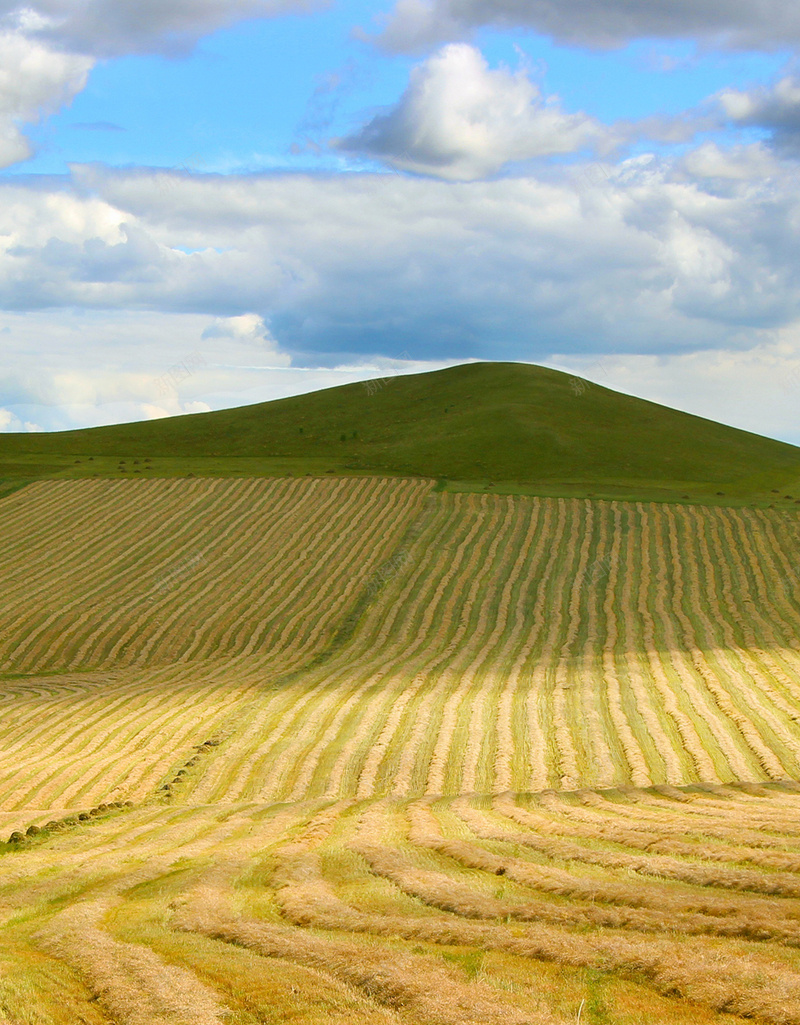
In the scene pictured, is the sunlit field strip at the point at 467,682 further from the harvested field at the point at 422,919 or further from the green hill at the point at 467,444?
the green hill at the point at 467,444

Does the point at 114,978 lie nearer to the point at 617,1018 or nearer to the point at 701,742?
the point at 617,1018

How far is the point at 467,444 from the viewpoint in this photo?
192 ft

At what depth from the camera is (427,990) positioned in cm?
701

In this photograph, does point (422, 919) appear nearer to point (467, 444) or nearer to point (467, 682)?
point (467, 682)

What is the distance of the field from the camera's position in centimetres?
745

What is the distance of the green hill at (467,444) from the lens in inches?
2030

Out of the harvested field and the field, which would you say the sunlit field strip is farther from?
the harvested field

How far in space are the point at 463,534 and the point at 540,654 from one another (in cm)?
1370

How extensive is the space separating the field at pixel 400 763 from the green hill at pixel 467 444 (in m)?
7.56

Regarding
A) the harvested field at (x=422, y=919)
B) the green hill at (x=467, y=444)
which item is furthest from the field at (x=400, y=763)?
the green hill at (x=467, y=444)

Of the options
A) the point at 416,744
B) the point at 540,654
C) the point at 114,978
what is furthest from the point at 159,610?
the point at 114,978

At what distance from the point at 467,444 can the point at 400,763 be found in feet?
138

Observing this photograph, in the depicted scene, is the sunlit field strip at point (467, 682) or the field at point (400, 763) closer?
the field at point (400, 763)

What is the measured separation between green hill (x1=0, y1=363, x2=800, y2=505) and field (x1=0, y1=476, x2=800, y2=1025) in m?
7.56
